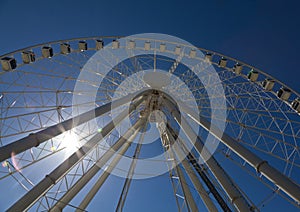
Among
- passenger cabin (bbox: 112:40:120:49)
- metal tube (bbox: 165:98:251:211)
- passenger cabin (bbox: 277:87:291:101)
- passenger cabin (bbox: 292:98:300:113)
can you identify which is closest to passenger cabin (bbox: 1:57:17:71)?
passenger cabin (bbox: 112:40:120:49)

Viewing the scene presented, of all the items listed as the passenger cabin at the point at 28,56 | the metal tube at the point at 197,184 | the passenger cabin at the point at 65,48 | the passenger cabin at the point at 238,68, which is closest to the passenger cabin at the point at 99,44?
the passenger cabin at the point at 65,48

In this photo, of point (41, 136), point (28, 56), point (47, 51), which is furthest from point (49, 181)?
point (47, 51)

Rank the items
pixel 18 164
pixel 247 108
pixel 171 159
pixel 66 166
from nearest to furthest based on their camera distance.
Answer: pixel 66 166
pixel 18 164
pixel 171 159
pixel 247 108

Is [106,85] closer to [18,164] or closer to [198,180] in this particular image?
[18,164]

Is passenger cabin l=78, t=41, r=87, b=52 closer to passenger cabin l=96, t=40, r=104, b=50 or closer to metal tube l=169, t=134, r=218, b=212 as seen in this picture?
passenger cabin l=96, t=40, r=104, b=50

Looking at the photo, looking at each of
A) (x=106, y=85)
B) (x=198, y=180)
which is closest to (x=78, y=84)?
(x=106, y=85)

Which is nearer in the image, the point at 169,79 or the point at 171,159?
the point at 171,159

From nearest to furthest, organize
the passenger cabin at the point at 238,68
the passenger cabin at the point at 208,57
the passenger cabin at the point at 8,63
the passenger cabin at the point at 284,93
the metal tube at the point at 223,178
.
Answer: the metal tube at the point at 223,178, the passenger cabin at the point at 8,63, the passenger cabin at the point at 284,93, the passenger cabin at the point at 238,68, the passenger cabin at the point at 208,57

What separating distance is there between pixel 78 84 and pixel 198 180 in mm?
10132

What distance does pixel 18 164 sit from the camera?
13156 mm

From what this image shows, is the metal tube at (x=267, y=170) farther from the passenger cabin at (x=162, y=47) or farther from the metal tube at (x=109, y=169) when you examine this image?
the passenger cabin at (x=162, y=47)

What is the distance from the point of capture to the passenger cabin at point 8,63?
45.3ft

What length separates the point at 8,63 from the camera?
14.0m

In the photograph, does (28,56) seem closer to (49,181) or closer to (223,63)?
(49,181)
